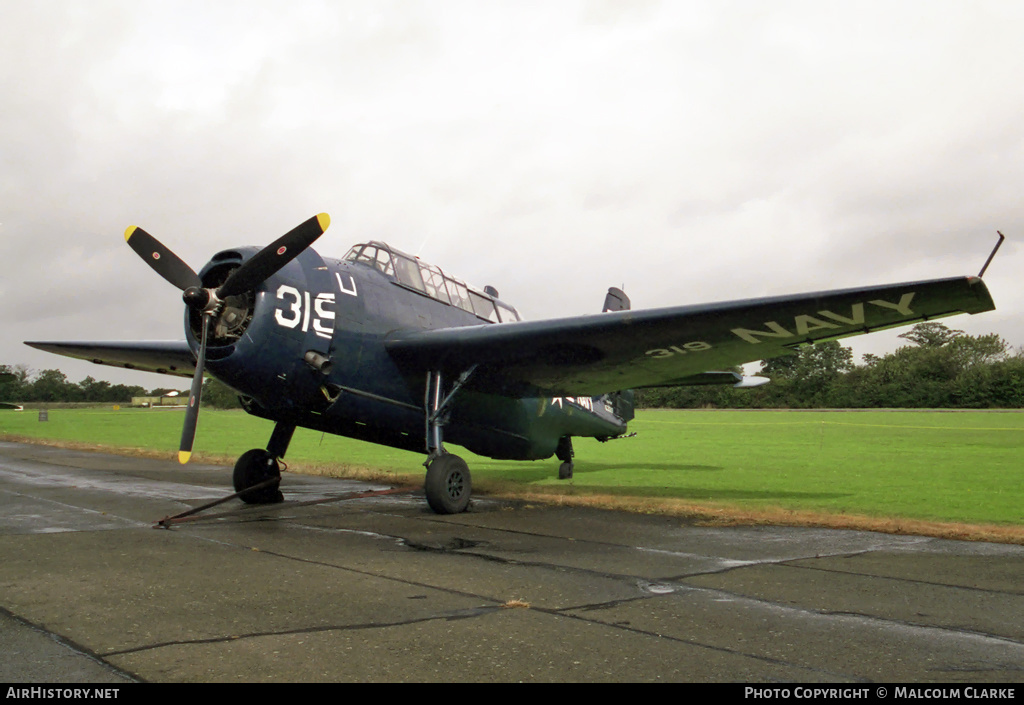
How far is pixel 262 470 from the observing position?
11641 millimetres

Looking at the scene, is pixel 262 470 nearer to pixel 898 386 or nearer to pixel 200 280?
pixel 200 280

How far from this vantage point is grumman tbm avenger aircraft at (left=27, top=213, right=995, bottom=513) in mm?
9008

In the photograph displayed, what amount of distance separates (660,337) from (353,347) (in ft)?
14.1

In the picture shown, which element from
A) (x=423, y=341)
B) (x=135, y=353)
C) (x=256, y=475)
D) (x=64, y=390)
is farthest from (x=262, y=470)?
(x=64, y=390)

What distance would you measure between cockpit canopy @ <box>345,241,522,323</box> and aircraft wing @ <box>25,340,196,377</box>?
4.91 metres

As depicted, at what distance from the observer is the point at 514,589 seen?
5625mm

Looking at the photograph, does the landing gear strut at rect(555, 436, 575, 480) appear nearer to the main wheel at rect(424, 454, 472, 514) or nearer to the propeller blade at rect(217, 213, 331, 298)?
the main wheel at rect(424, 454, 472, 514)

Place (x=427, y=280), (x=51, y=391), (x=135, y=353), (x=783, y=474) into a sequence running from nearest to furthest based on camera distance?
1. (x=427, y=280)
2. (x=135, y=353)
3. (x=783, y=474)
4. (x=51, y=391)

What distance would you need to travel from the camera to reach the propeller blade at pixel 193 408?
8812 mm

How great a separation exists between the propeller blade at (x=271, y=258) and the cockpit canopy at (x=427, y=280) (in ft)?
6.65

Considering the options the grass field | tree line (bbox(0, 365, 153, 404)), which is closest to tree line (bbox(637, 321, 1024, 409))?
the grass field

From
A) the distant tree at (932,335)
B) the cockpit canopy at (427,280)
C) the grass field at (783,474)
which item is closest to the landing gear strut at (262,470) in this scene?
the cockpit canopy at (427,280)

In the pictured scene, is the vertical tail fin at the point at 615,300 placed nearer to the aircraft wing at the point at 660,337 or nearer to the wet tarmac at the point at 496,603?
the aircraft wing at the point at 660,337
